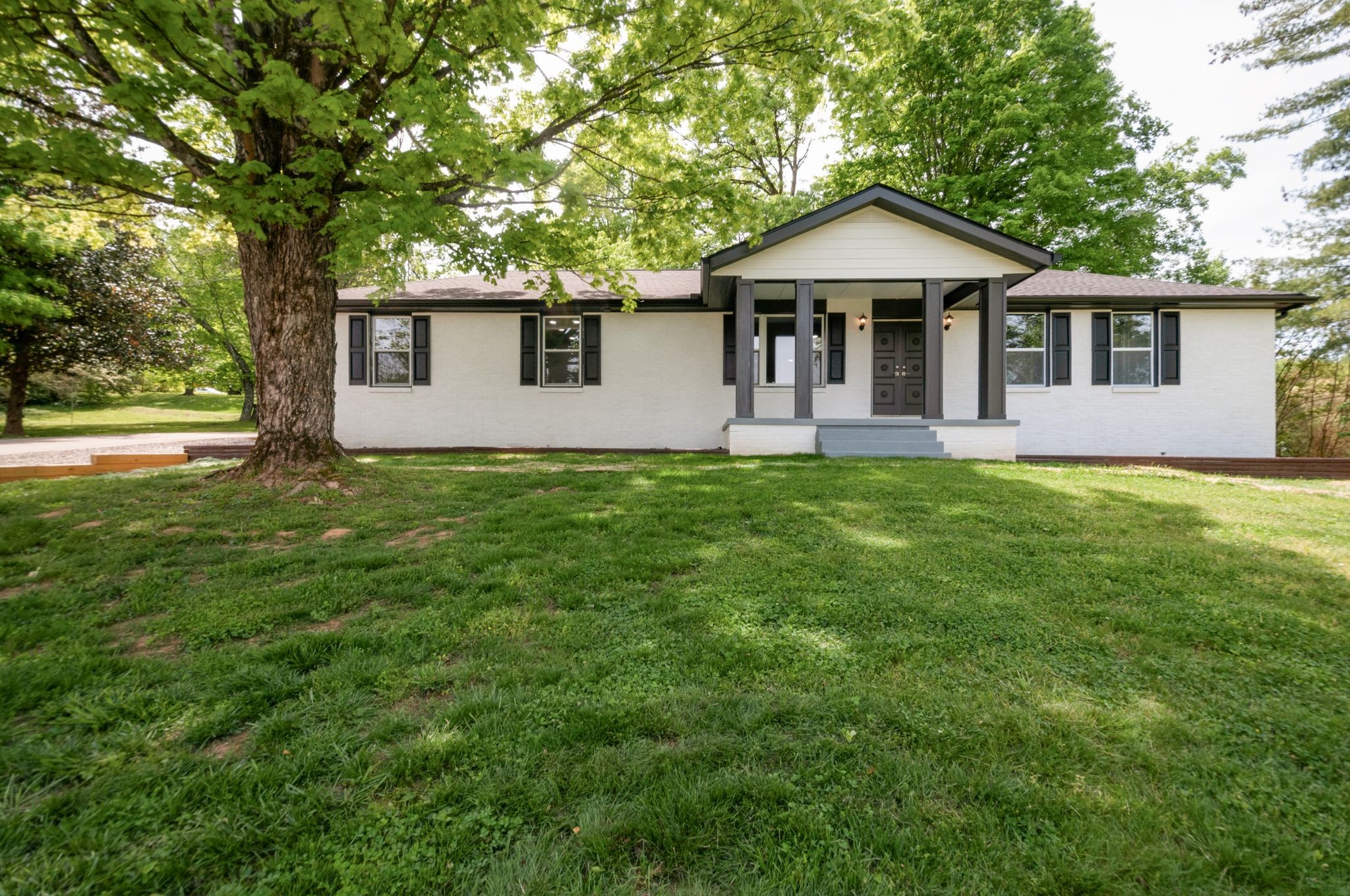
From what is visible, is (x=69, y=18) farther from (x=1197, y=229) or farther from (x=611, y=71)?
(x=1197, y=229)

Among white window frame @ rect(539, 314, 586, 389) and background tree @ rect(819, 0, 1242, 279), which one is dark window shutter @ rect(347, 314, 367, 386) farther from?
Result: background tree @ rect(819, 0, 1242, 279)

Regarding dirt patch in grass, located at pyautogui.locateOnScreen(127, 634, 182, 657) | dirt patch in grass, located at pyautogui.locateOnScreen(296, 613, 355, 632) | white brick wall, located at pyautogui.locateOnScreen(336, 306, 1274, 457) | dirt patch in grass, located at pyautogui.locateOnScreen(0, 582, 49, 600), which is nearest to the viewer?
dirt patch in grass, located at pyautogui.locateOnScreen(127, 634, 182, 657)

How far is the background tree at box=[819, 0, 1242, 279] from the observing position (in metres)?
15.8

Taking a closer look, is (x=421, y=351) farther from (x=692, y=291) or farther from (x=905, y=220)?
(x=905, y=220)

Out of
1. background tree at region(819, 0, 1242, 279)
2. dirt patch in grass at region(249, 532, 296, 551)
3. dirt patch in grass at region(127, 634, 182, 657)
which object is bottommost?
dirt patch in grass at region(127, 634, 182, 657)

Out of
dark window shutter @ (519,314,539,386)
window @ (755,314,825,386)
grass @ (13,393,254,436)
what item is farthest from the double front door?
grass @ (13,393,254,436)

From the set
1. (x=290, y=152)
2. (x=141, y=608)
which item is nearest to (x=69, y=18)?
(x=290, y=152)

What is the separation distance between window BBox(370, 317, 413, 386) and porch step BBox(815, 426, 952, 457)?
8.99 m

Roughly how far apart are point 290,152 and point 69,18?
157 cm

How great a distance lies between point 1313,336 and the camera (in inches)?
540

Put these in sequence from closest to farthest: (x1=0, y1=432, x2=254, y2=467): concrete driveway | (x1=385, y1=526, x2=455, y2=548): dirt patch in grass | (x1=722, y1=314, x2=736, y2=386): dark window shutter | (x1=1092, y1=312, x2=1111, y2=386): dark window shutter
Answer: (x1=385, y1=526, x2=455, y2=548): dirt patch in grass, (x1=0, y1=432, x2=254, y2=467): concrete driveway, (x1=1092, y1=312, x2=1111, y2=386): dark window shutter, (x1=722, y1=314, x2=736, y2=386): dark window shutter

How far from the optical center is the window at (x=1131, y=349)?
1146cm

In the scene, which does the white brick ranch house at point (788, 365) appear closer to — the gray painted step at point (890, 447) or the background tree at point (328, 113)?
the gray painted step at point (890, 447)

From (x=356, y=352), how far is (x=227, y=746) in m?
11.8
